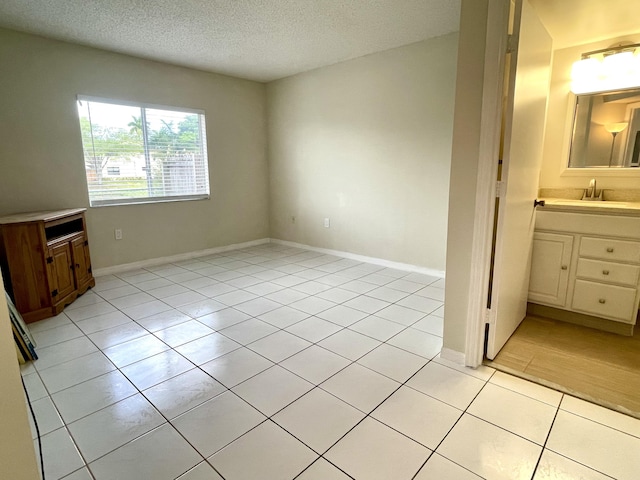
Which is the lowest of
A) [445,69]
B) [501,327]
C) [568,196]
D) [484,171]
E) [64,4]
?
[501,327]

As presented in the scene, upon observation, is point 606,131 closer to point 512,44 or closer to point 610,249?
point 610,249

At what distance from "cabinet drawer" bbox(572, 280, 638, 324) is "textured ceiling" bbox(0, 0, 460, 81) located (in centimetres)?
245

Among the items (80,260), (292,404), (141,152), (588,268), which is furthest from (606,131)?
(80,260)

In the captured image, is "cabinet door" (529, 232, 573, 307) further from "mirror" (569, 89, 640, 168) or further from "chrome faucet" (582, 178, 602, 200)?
"mirror" (569, 89, 640, 168)

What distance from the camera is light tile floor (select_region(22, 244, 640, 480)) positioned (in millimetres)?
1388

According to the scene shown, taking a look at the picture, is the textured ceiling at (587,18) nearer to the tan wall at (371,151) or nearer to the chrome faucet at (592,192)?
the tan wall at (371,151)

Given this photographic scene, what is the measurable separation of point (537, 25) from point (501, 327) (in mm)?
1886

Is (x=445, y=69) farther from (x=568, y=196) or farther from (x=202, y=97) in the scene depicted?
(x=202, y=97)

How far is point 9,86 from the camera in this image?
3178 millimetres

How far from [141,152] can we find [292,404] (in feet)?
12.1

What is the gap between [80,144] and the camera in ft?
11.9

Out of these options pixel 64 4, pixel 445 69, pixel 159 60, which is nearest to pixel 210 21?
pixel 64 4

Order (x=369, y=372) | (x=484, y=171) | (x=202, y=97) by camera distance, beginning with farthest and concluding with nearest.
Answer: (x=202, y=97) → (x=369, y=372) → (x=484, y=171)

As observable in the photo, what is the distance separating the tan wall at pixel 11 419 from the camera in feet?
2.65
